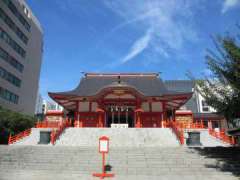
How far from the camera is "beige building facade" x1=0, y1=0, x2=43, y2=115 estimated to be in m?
38.0

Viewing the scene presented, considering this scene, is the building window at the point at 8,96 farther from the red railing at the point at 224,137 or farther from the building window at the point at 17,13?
the red railing at the point at 224,137

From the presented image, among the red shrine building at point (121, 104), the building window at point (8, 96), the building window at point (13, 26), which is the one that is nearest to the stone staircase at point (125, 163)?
the red shrine building at point (121, 104)

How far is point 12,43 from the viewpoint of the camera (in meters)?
40.7

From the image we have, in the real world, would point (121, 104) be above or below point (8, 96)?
below

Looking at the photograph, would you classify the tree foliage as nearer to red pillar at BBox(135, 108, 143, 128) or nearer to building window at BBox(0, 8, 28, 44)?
red pillar at BBox(135, 108, 143, 128)

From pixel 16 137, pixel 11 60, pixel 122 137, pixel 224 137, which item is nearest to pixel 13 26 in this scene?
pixel 11 60

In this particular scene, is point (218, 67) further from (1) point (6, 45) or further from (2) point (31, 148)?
(1) point (6, 45)

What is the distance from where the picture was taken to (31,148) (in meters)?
14.7

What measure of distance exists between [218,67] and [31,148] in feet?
40.9

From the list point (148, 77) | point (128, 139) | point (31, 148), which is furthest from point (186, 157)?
point (148, 77)

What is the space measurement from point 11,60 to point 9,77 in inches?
126

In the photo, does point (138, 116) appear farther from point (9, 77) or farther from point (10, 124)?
point (9, 77)

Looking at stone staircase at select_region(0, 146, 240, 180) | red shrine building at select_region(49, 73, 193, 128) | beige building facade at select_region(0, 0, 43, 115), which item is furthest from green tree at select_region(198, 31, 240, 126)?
beige building facade at select_region(0, 0, 43, 115)

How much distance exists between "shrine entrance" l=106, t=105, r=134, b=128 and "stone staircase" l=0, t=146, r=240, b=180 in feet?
39.0
